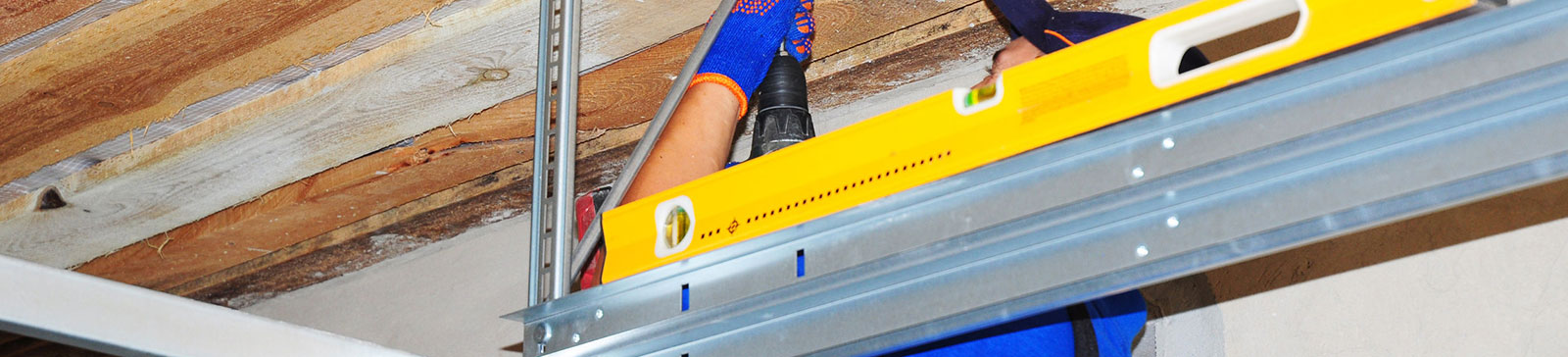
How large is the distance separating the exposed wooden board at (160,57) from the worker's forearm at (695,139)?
1.52ft

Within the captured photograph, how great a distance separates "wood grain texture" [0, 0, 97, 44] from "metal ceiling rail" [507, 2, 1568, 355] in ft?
3.80

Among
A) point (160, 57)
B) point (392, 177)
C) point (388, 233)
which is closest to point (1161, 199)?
Answer: point (160, 57)

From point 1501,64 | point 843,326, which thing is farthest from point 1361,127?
point 843,326

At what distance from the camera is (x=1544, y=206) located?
1801 mm

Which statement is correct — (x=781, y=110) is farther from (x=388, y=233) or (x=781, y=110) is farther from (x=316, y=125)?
(x=388, y=233)

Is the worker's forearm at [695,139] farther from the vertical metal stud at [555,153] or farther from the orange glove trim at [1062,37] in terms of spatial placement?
the orange glove trim at [1062,37]

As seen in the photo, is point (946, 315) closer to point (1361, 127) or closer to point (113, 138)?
point (1361, 127)

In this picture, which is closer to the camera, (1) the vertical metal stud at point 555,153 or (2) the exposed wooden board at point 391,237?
(1) the vertical metal stud at point 555,153

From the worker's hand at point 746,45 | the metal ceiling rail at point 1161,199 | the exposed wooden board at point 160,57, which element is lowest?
the metal ceiling rail at point 1161,199

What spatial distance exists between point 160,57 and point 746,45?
1.05 metres

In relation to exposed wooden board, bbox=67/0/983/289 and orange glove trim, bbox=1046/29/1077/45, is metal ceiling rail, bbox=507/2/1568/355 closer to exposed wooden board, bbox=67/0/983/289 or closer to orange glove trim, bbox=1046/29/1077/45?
orange glove trim, bbox=1046/29/1077/45

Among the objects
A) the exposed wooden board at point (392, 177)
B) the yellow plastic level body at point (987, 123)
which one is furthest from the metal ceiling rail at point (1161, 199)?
the exposed wooden board at point (392, 177)

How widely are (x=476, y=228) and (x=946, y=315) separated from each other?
187 centimetres

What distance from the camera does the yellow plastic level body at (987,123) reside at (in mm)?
1197
